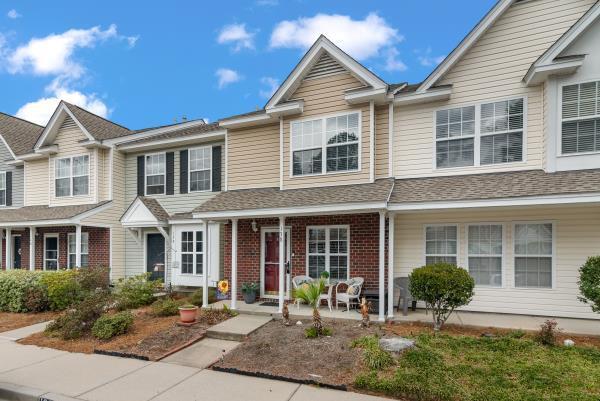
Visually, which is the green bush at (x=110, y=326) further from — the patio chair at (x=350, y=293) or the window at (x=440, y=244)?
the window at (x=440, y=244)

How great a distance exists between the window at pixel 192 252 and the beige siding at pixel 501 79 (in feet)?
24.4

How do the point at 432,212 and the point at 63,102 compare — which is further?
the point at 63,102

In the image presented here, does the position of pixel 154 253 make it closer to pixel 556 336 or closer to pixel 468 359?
pixel 468 359

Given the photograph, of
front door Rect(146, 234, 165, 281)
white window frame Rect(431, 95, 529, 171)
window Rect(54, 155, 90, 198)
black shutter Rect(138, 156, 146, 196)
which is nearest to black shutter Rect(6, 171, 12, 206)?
window Rect(54, 155, 90, 198)

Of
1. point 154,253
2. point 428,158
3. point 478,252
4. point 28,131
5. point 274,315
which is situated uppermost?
point 28,131

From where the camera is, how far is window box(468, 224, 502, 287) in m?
8.67

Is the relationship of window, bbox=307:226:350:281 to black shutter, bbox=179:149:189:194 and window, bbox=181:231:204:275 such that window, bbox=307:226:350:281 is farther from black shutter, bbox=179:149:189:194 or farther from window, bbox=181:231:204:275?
black shutter, bbox=179:149:189:194

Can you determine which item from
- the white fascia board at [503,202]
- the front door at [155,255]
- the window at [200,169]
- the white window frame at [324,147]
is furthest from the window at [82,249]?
the white fascia board at [503,202]

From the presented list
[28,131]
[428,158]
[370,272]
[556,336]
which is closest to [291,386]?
[370,272]

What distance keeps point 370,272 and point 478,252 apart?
2880 mm

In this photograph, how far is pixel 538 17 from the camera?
28.1ft

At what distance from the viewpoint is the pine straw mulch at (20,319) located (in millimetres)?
9039

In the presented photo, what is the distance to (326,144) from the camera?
32.8ft

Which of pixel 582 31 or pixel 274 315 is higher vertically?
pixel 582 31
